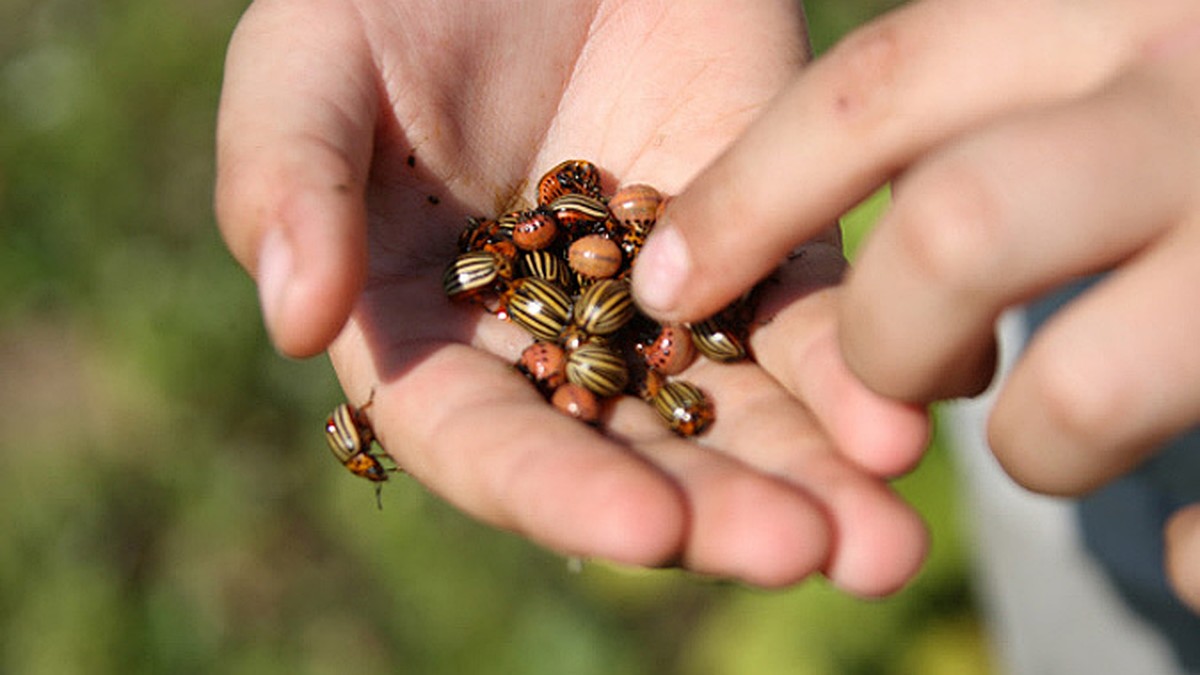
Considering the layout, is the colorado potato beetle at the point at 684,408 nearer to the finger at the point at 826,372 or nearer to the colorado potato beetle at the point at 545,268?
the finger at the point at 826,372

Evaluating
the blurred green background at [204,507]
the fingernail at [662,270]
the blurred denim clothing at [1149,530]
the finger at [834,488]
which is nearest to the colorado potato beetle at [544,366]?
the fingernail at [662,270]

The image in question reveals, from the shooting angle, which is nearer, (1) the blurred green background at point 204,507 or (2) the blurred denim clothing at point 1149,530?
(2) the blurred denim clothing at point 1149,530

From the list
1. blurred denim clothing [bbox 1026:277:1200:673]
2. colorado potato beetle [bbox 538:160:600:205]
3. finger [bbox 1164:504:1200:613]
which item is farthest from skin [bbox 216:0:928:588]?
blurred denim clothing [bbox 1026:277:1200:673]

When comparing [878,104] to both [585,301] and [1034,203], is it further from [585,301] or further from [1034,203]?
[585,301]

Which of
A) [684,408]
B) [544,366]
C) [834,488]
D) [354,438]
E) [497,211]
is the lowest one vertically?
[354,438]

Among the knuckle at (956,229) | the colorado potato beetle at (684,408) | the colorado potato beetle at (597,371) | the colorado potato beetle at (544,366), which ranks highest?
the knuckle at (956,229)

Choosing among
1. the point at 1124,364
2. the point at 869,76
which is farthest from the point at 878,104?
the point at 1124,364

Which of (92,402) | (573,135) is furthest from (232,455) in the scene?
(573,135)
